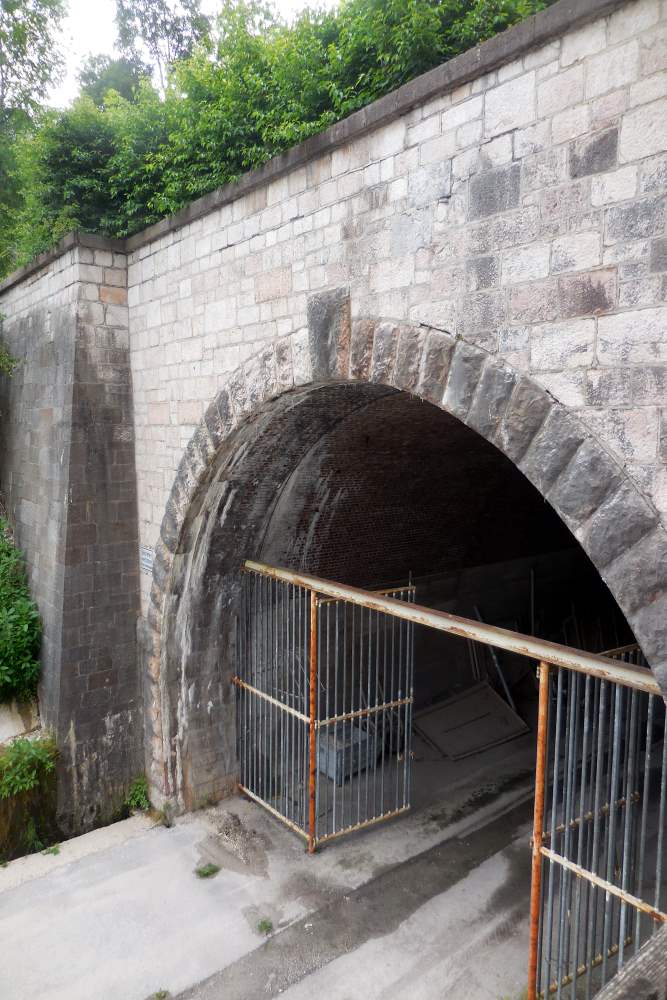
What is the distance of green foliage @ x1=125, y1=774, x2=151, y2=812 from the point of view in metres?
6.91

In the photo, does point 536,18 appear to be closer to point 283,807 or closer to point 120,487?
point 120,487

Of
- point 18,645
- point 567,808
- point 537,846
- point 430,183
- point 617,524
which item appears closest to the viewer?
point 617,524

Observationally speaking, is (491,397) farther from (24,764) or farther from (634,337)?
(24,764)

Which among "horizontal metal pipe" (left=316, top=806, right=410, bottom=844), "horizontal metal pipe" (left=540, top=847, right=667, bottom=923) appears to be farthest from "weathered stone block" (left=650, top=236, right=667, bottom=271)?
"horizontal metal pipe" (left=316, top=806, right=410, bottom=844)

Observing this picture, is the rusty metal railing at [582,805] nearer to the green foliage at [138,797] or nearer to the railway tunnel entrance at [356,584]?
the railway tunnel entrance at [356,584]

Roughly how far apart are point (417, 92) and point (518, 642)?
2.98 metres

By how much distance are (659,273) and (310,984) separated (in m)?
4.79

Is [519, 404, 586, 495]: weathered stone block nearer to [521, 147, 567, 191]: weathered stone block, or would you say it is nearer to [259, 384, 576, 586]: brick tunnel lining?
[521, 147, 567, 191]: weathered stone block

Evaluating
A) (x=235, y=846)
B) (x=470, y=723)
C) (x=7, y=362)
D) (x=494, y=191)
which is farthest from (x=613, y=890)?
(x=7, y=362)

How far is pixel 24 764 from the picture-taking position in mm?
6332

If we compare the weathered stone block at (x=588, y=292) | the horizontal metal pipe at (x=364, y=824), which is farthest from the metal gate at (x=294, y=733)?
the weathered stone block at (x=588, y=292)

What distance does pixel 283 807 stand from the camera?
22.3ft

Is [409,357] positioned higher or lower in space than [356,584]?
higher

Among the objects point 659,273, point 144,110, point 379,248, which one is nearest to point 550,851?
point 659,273
